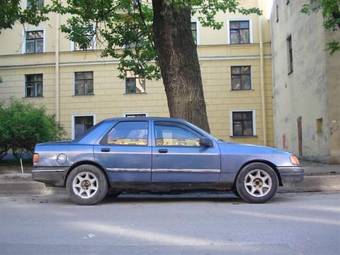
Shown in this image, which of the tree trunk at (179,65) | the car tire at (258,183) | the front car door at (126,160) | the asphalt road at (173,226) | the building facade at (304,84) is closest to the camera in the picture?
the asphalt road at (173,226)

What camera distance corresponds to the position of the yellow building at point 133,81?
35406 millimetres

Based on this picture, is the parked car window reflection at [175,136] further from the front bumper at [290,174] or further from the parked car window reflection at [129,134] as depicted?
the front bumper at [290,174]

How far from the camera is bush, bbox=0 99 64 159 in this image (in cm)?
2130

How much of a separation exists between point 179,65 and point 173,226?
21.8 feet

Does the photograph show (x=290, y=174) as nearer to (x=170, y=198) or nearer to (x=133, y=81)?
(x=170, y=198)

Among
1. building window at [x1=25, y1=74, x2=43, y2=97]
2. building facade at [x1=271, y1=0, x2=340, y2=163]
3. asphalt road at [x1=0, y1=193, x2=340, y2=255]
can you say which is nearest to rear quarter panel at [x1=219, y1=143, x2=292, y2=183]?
asphalt road at [x1=0, y1=193, x2=340, y2=255]

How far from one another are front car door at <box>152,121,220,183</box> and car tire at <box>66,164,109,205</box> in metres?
0.96

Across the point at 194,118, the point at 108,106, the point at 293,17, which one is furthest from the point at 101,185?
the point at 108,106

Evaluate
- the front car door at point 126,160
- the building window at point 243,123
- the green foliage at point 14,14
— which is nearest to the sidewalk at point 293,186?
the front car door at point 126,160

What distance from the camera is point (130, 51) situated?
20.4 m

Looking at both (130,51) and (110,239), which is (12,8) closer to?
(130,51)

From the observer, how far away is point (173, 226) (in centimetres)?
776

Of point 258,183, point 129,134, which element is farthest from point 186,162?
point 258,183

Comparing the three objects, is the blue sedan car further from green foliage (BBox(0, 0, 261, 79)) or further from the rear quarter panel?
green foliage (BBox(0, 0, 261, 79))
